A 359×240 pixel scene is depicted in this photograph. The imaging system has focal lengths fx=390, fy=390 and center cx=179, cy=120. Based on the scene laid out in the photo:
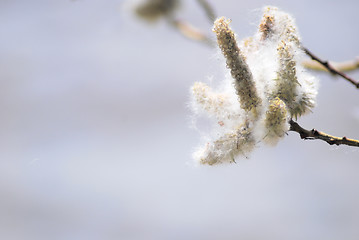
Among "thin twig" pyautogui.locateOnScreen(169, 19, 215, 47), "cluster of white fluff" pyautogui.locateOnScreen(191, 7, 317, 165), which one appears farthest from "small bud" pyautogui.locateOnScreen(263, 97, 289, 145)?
"thin twig" pyautogui.locateOnScreen(169, 19, 215, 47)

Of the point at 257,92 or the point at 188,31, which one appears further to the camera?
the point at 188,31

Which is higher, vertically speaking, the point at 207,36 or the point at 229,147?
the point at 207,36

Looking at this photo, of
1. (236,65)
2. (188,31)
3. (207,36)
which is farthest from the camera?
(188,31)

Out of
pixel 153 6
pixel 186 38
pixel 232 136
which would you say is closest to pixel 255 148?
pixel 232 136

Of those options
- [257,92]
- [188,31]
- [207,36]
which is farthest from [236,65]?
[188,31]

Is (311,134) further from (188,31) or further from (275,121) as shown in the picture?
(188,31)

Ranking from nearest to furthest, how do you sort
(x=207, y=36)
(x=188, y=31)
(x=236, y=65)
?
(x=236, y=65)
(x=207, y=36)
(x=188, y=31)

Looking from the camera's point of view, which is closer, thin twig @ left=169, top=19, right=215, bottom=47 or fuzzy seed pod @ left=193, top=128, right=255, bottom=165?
fuzzy seed pod @ left=193, top=128, right=255, bottom=165

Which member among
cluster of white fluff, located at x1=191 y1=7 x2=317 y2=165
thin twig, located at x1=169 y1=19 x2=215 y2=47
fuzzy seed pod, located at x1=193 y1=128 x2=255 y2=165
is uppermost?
thin twig, located at x1=169 y1=19 x2=215 y2=47

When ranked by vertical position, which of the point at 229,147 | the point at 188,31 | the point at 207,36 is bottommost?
the point at 229,147

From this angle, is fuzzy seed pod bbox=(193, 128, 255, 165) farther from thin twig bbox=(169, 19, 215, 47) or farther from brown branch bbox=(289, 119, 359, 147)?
thin twig bbox=(169, 19, 215, 47)
